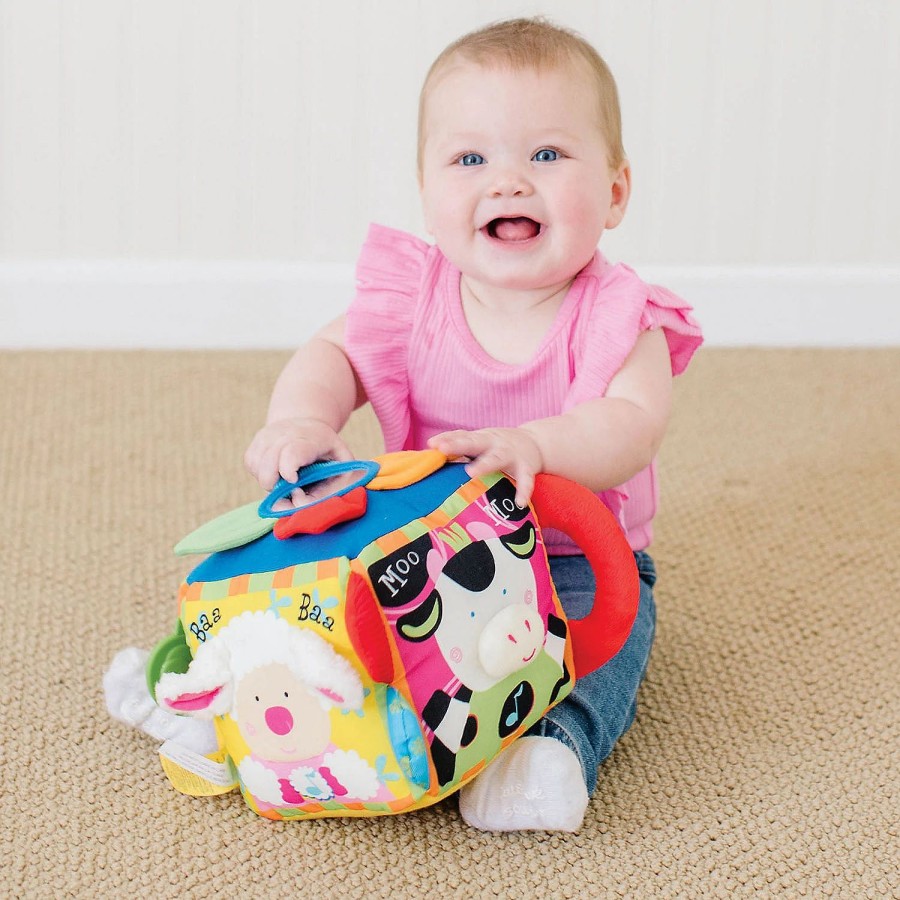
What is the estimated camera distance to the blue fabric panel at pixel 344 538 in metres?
0.72

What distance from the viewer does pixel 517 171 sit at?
88 centimetres

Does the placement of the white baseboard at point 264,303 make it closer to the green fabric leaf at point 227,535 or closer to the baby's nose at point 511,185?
the baby's nose at point 511,185

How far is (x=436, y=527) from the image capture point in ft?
2.42

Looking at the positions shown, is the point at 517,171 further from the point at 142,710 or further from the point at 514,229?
the point at 142,710

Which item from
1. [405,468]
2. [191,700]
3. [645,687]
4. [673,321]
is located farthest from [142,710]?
[673,321]

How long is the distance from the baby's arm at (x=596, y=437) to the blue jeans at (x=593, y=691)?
9 cm

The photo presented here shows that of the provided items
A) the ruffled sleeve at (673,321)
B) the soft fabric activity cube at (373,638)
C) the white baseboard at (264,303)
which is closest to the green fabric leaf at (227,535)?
the soft fabric activity cube at (373,638)

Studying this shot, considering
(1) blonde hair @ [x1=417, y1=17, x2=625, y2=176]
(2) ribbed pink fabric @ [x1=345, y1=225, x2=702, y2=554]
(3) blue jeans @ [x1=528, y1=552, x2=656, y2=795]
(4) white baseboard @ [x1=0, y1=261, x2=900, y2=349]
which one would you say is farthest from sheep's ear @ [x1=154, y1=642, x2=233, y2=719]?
(4) white baseboard @ [x1=0, y1=261, x2=900, y2=349]

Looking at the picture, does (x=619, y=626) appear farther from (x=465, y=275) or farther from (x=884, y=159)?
(x=884, y=159)

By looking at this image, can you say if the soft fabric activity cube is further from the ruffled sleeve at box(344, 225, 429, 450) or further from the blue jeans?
the ruffled sleeve at box(344, 225, 429, 450)

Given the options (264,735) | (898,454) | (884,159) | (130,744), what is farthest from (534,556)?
(884,159)

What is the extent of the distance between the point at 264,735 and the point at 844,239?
4.40 feet

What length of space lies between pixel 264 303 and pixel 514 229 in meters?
0.92

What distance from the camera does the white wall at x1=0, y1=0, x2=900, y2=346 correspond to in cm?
166
